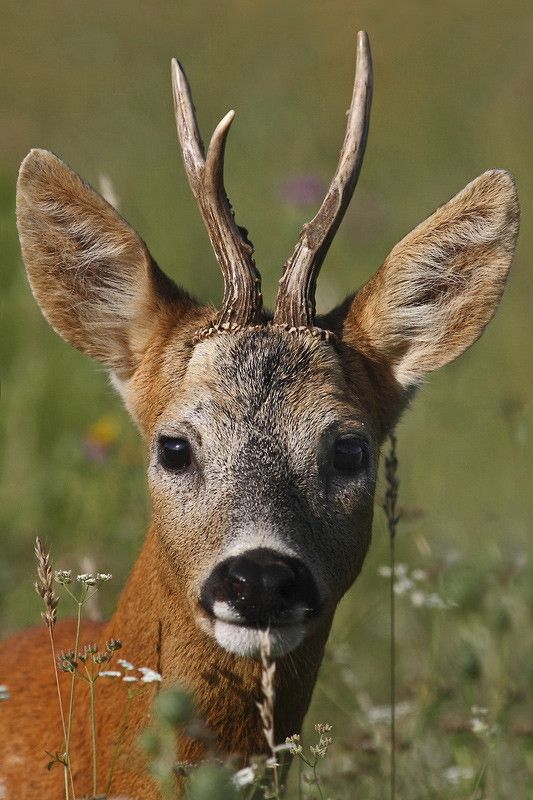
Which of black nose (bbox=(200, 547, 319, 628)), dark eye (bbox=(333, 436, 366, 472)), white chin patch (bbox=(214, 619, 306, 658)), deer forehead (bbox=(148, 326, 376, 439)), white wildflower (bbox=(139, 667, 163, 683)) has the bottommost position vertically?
white wildflower (bbox=(139, 667, 163, 683))

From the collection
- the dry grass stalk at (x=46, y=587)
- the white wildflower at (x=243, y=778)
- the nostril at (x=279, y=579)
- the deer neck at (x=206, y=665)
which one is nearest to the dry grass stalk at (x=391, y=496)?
the deer neck at (x=206, y=665)

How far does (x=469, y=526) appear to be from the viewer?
30.5ft

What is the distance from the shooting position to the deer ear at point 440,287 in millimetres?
5742

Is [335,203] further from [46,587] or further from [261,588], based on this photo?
[46,587]

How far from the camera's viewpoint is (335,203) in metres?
5.38

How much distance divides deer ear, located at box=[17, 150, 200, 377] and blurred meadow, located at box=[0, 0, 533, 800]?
20 centimetres

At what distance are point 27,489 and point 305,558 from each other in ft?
14.6

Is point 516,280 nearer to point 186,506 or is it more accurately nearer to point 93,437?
point 93,437

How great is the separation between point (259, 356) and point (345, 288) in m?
6.50

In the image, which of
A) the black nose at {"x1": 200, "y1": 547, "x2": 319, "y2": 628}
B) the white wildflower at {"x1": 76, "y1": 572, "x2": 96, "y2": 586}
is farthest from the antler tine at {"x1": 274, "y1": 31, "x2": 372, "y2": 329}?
the white wildflower at {"x1": 76, "y1": 572, "x2": 96, "y2": 586}

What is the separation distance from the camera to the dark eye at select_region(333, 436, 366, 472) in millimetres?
5281

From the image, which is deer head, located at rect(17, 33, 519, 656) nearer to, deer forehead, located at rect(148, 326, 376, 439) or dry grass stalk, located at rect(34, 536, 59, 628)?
deer forehead, located at rect(148, 326, 376, 439)

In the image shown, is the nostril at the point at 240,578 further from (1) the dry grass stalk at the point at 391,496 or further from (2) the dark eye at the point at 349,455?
(1) the dry grass stalk at the point at 391,496

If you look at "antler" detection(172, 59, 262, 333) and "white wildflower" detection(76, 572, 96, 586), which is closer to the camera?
"white wildflower" detection(76, 572, 96, 586)
